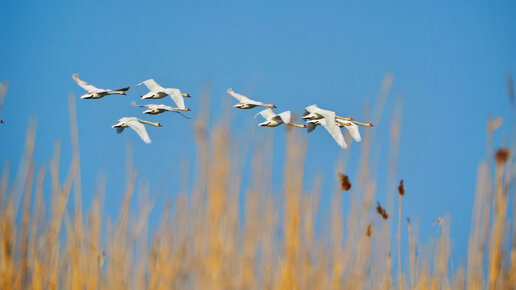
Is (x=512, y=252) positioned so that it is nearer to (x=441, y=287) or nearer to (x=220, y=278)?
(x=220, y=278)

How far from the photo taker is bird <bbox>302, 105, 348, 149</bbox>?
5.96 ft

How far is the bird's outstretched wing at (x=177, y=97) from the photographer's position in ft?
6.91

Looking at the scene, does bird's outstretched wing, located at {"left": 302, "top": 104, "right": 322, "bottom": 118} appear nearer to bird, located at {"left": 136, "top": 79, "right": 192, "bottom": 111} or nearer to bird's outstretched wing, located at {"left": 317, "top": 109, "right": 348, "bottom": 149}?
bird's outstretched wing, located at {"left": 317, "top": 109, "right": 348, "bottom": 149}

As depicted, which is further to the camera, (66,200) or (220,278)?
(66,200)

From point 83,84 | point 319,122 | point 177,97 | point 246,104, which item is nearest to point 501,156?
point 319,122

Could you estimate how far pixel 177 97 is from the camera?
7.16ft

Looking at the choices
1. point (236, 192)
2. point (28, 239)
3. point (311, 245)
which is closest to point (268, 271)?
point (311, 245)

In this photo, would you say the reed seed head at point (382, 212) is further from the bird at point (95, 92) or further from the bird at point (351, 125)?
the bird at point (95, 92)

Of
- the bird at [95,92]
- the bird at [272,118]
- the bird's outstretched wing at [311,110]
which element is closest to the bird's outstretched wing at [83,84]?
the bird at [95,92]

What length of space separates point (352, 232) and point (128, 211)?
0.80m

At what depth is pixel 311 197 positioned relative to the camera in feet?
6.19

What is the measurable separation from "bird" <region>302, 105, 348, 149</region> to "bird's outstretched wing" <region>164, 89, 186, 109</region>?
47cm

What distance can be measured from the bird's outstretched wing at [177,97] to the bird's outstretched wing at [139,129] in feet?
0.53

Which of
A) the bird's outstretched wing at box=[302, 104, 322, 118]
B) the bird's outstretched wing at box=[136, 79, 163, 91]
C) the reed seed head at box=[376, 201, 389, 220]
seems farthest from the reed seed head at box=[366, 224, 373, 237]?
the bird's outstretched wing at box=[136, 79, 163, 91]
